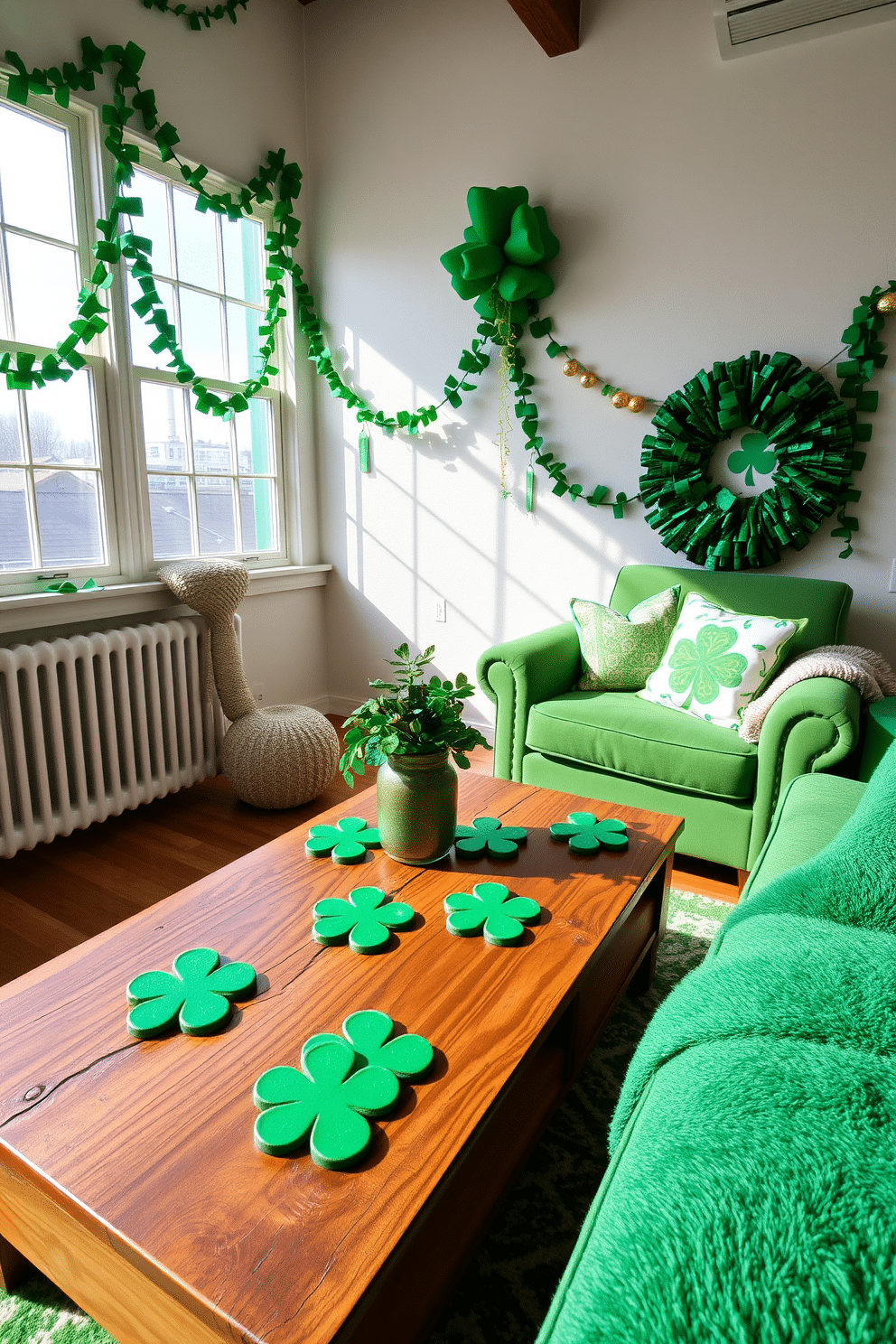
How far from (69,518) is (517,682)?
1632 mm

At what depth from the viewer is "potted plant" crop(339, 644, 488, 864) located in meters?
1.41

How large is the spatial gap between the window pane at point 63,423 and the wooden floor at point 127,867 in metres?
1.26

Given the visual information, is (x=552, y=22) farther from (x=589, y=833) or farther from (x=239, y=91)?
(x=589, y=833)

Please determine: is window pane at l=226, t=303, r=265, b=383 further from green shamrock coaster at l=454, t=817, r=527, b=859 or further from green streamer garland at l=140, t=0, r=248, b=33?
green shamrock coaster at l=454, t=817, r=527, b=859

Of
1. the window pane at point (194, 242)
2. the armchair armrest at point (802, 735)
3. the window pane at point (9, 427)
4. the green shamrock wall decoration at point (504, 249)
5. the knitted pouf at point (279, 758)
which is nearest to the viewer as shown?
the armchair armrest at point (802, 735)

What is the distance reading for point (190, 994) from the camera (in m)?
1.07

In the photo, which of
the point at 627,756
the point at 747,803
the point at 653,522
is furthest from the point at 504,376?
the point at 747,803

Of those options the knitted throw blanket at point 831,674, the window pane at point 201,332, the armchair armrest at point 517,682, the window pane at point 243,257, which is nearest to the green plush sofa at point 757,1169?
the knitted throw blanket at point 831,674

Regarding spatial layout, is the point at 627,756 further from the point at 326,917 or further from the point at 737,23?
the point at 737,23

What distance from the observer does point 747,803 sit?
7.14ft

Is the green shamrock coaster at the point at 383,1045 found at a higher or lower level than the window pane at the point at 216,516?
lower

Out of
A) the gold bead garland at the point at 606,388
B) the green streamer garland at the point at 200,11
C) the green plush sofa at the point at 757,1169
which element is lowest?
the green plush sofa at the point at 757,1169

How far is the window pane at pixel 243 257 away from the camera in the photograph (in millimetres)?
3174

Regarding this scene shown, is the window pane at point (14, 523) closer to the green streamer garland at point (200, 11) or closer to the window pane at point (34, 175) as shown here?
the window pane at point (34, 175)
